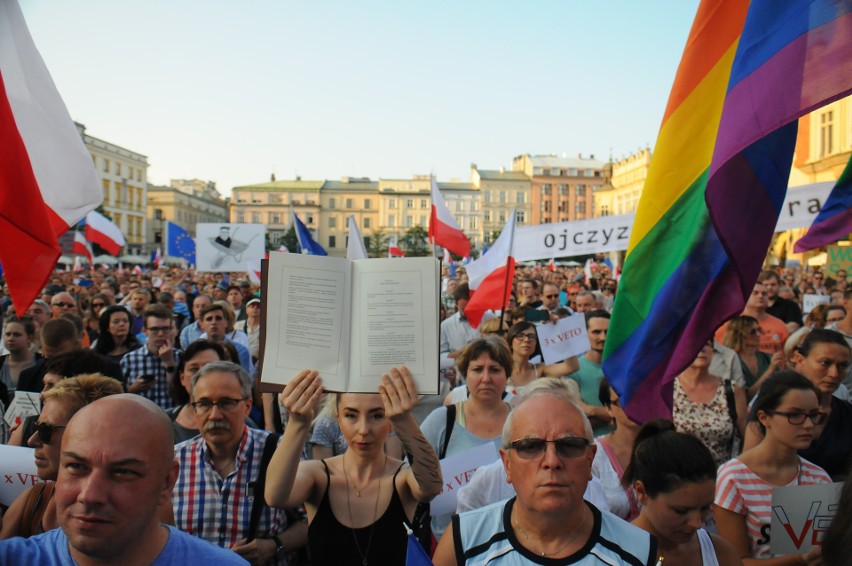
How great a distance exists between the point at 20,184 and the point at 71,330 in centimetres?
247

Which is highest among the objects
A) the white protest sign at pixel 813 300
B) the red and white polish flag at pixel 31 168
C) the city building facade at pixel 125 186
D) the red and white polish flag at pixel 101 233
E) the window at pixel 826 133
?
the city building facade at pixel 125 186

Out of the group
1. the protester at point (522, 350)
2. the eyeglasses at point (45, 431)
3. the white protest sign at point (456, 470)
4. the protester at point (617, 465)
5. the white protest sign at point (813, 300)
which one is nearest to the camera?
the eyeglasses at point (45, 431)

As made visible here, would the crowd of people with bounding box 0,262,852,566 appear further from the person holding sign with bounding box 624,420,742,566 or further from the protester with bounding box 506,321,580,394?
the protester with bounding box 506,321,580,394

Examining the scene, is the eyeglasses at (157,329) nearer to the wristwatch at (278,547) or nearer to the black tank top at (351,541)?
the wristwatch at (278,547)

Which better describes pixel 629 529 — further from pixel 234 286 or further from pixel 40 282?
pixel 234 286

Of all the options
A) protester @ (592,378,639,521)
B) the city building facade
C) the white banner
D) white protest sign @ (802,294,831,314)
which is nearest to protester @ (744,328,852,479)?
protester @ (592,378,639,521)

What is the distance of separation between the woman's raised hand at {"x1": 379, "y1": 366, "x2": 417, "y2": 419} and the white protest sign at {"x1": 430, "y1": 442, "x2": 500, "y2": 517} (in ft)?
3.88

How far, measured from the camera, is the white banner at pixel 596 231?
24.6 ft

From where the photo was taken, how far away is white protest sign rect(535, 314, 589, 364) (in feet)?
22.1

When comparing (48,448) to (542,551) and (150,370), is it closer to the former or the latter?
(542,551)

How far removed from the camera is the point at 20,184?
346cm

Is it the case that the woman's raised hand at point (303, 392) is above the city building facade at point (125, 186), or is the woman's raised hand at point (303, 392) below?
below

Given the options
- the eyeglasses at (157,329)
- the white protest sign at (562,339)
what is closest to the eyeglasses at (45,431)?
the eyeglasses at (157,329)

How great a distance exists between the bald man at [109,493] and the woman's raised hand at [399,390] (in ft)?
2.59
